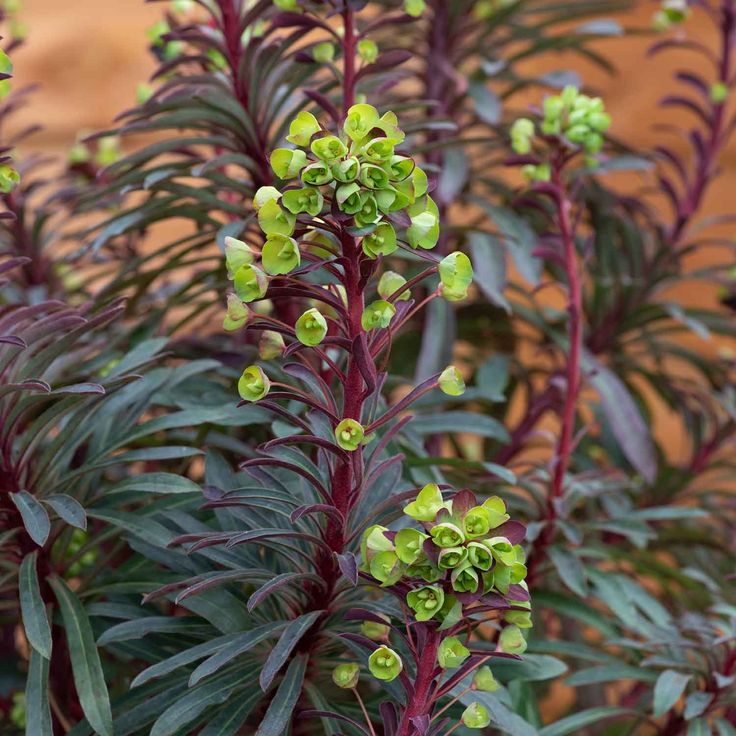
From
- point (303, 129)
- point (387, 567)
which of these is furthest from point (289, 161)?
point (387, 567)

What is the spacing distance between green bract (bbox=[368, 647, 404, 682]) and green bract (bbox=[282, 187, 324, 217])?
25cm

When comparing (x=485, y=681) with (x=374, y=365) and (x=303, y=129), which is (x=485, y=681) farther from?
(x=303, y=129)

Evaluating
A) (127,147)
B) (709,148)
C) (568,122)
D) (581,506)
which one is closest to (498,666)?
(568,122)

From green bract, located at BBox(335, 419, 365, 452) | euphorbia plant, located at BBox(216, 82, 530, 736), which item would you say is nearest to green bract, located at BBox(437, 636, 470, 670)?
euphorbia plant, located at BBox(216, 82, 530, 736)

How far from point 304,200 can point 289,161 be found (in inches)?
1.1

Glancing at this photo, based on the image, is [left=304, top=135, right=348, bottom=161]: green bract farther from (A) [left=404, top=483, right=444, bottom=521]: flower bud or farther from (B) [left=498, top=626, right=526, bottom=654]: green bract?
(B) [left=498, top=626, right=526, bottom=654]: green bract

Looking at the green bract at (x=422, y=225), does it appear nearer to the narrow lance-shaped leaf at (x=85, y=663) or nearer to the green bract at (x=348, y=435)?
the green bract at (x=348, y=435)

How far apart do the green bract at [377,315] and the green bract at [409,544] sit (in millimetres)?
120

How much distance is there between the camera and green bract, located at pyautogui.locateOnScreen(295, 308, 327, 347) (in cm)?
52

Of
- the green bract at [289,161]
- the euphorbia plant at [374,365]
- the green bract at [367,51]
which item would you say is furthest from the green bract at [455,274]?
the green bract at [367,51]

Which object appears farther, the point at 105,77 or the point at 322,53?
the point at 105,77

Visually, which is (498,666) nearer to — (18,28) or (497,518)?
(497,518)

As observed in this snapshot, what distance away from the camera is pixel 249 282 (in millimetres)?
532

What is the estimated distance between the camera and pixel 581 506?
1.25 m
